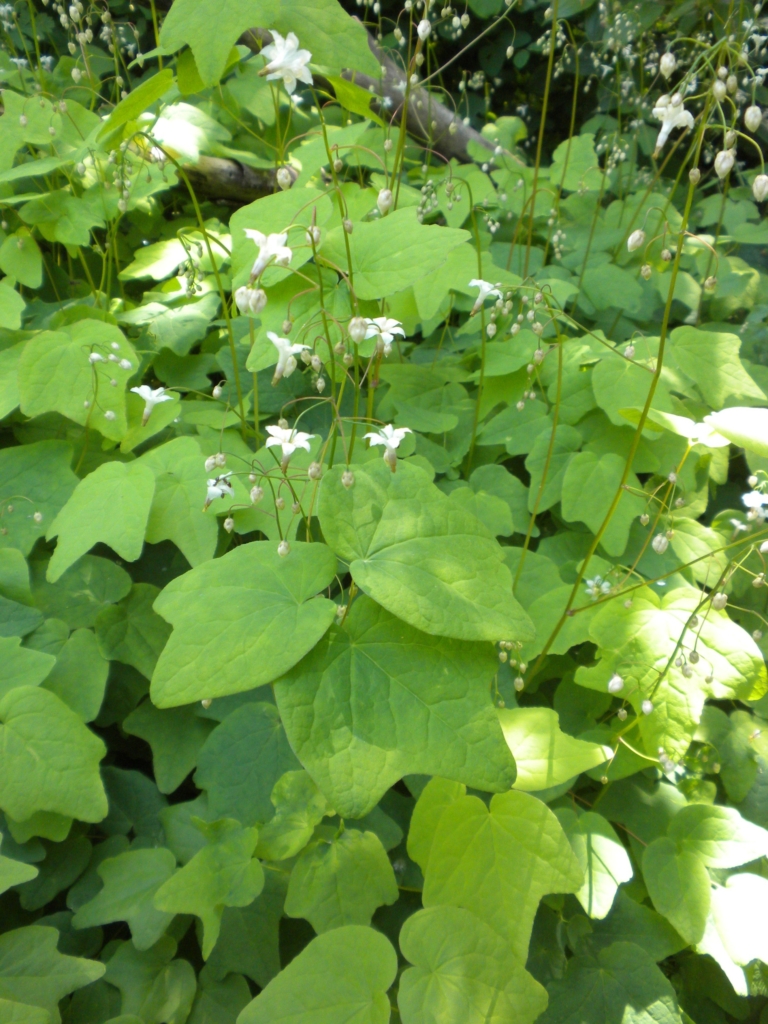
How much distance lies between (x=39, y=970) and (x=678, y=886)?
1314 millimetres

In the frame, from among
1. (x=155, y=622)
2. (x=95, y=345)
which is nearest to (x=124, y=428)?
(x=95, y=345)

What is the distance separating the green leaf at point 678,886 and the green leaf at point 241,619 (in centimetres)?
99

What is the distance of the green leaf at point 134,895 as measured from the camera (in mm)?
1319

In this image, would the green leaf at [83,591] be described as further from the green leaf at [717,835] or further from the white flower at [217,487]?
the green leaf at [717,835]

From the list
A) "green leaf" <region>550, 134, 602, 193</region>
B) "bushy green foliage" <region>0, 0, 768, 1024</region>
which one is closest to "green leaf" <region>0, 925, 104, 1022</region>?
"bushy green foliage" <region>0, 0, 768, 1024</region>

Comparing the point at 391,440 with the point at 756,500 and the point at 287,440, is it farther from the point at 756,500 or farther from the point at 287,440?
the point at 756,500

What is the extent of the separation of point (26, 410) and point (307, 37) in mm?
1114

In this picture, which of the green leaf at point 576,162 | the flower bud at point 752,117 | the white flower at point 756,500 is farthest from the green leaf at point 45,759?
the green leaf at point 576,162

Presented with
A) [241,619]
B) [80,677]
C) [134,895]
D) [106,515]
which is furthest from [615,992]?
[106,515]

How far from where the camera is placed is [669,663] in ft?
4.45

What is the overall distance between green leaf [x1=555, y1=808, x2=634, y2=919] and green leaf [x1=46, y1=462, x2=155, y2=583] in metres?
1.15

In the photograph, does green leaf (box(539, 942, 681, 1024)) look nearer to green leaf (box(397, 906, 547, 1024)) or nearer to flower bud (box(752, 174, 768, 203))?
green leaf (box(397, 906, 547, 1024))

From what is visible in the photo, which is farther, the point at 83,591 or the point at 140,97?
the point at 83,591

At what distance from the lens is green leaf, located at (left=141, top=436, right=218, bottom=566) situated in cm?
158
